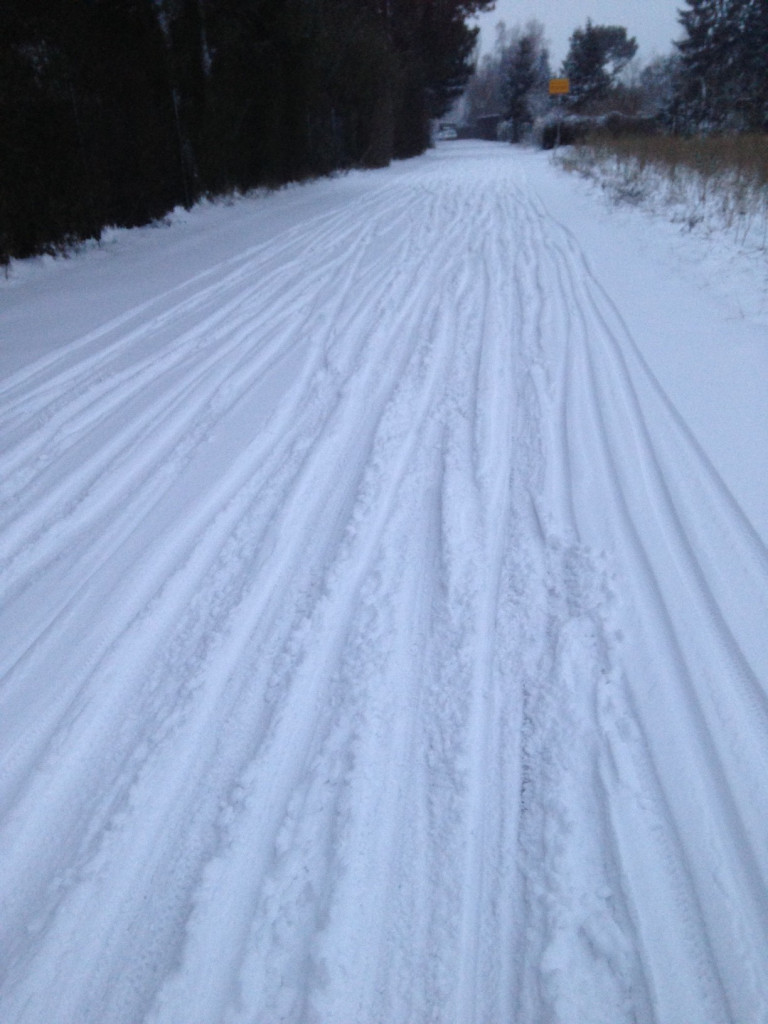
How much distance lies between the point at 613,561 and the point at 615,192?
1066 cm

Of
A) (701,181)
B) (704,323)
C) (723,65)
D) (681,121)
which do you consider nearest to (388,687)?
(704,323)

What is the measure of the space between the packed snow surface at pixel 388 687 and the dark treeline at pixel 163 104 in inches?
179

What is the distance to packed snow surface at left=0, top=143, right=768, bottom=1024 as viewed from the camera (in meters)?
1.38

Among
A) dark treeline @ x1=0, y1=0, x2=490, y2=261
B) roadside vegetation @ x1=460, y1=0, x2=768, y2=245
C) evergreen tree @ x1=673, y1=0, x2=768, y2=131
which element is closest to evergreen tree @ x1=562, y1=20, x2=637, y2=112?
roadside vegetation @ x1=460, y1=0, x2=768, y2=245

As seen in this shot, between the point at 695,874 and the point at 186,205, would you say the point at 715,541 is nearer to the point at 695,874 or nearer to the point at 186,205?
the point at 695,874

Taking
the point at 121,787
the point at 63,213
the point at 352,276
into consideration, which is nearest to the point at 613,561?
the point at 121,787

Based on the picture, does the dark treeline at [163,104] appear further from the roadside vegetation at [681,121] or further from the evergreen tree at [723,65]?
the evergreen tree at [723,65]

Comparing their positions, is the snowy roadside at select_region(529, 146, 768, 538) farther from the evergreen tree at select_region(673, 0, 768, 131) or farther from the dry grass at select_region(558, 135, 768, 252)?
the evergreen tree at select_region(673, 0, 768, 131)

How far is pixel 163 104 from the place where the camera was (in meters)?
10.1

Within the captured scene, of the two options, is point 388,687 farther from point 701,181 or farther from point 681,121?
point 681,121

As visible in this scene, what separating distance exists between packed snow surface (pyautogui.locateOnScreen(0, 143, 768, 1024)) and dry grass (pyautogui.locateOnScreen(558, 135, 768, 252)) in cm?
427

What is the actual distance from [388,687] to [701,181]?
1021 centimetres

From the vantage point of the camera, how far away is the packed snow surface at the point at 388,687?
138 centimetres

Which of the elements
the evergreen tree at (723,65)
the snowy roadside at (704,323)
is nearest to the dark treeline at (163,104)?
the snowy roadside at (704,323)
